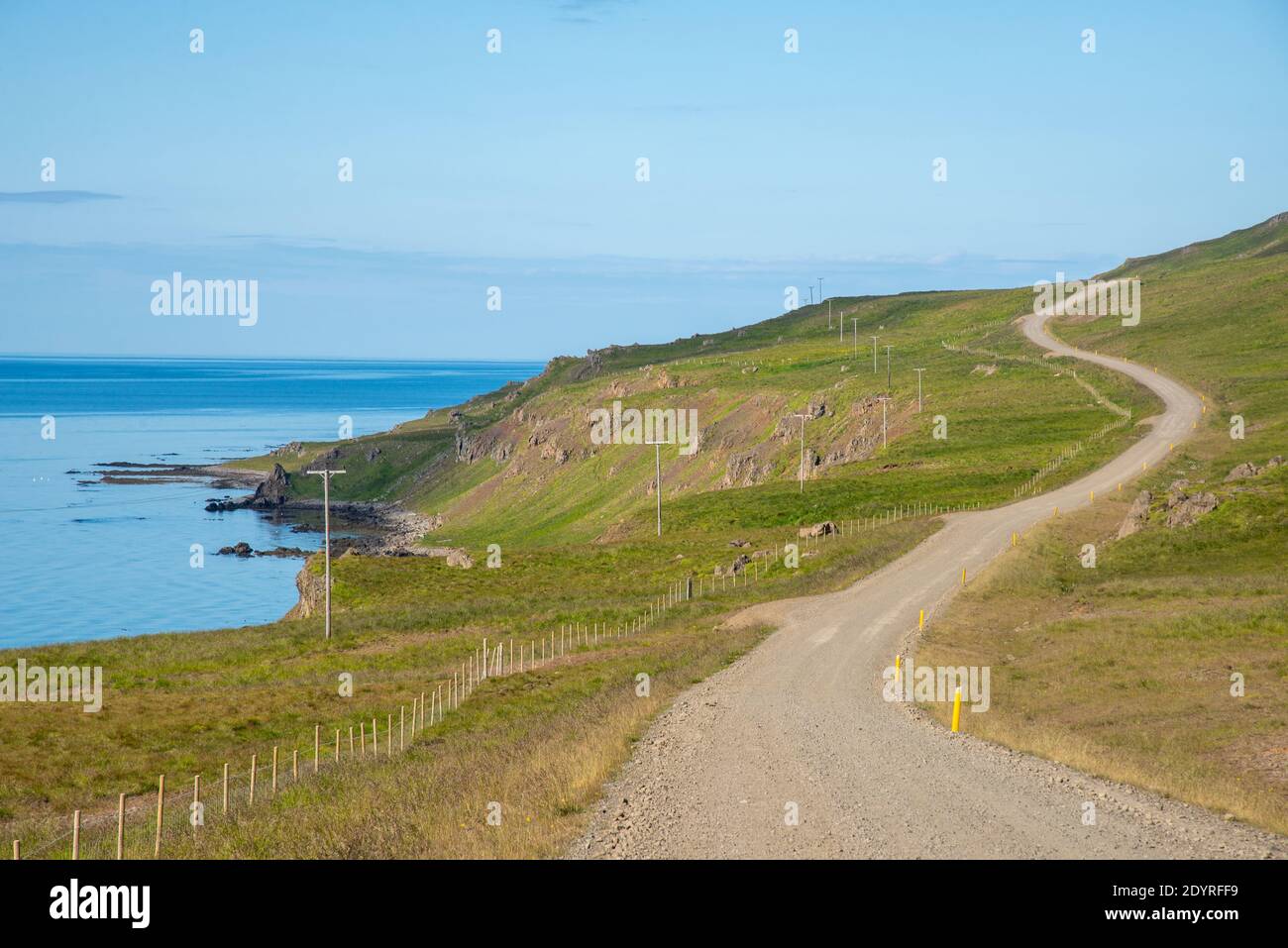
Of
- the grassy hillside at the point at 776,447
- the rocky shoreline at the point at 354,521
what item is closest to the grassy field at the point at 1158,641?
the grassy hillside at the point at 776,447

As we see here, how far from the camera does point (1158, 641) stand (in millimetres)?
41125

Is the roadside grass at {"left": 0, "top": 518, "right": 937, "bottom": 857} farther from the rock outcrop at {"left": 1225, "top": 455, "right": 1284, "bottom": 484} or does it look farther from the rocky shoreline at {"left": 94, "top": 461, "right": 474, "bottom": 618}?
the rocky shoreline at {"left": 94, "top": 461, "right": 474, "bottom": 618}

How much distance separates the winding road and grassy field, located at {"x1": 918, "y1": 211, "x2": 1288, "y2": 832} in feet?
5.44

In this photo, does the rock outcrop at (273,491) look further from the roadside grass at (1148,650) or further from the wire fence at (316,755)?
the roadside grass at (1148,650)

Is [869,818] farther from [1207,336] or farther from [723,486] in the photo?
[1207,336]

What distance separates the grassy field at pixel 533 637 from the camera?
955 inches

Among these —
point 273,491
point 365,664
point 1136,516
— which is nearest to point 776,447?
point 1136,516

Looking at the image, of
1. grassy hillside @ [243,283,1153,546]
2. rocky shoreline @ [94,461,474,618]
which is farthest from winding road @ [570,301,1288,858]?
rocky shoreline @ [94,461,474,618]

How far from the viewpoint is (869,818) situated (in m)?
21.1

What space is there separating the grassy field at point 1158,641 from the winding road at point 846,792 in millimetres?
1659

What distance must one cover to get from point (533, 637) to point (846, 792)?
3557 cm

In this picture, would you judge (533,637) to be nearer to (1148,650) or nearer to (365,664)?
(365,664)

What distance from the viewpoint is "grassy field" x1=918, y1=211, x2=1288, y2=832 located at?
26844 millimetres
